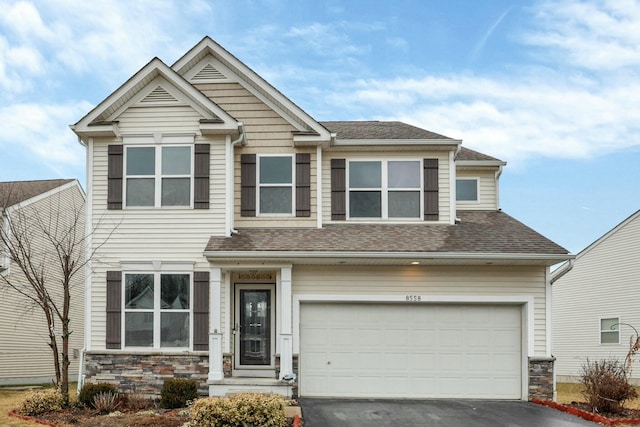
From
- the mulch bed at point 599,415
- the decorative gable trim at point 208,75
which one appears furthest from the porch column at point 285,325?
the mulch bed at point 599,415

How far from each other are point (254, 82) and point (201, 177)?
2771mm

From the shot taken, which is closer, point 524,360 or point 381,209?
point 524,360

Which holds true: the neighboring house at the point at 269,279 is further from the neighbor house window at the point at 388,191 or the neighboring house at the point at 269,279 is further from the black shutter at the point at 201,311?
the neighbor house window at the point at 388,191

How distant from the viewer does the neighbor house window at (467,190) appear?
1931cm

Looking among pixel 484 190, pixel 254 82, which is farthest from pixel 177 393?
pixel 484 190

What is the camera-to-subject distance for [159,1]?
640 inches

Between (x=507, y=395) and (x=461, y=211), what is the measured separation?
5.27 meters

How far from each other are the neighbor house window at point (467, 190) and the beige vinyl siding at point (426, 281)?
401 centimetres

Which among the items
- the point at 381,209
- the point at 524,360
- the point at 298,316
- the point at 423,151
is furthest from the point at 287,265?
the point at 524,360

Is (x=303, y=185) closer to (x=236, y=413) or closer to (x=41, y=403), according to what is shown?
(x=236, y=413)

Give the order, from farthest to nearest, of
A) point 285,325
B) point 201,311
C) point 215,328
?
point 201,311
point 285,325
point 215,328

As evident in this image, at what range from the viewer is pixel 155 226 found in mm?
15516

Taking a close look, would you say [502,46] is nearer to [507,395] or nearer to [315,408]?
[507,395]

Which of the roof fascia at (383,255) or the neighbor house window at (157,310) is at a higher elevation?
the roof fascia at (383,255)
